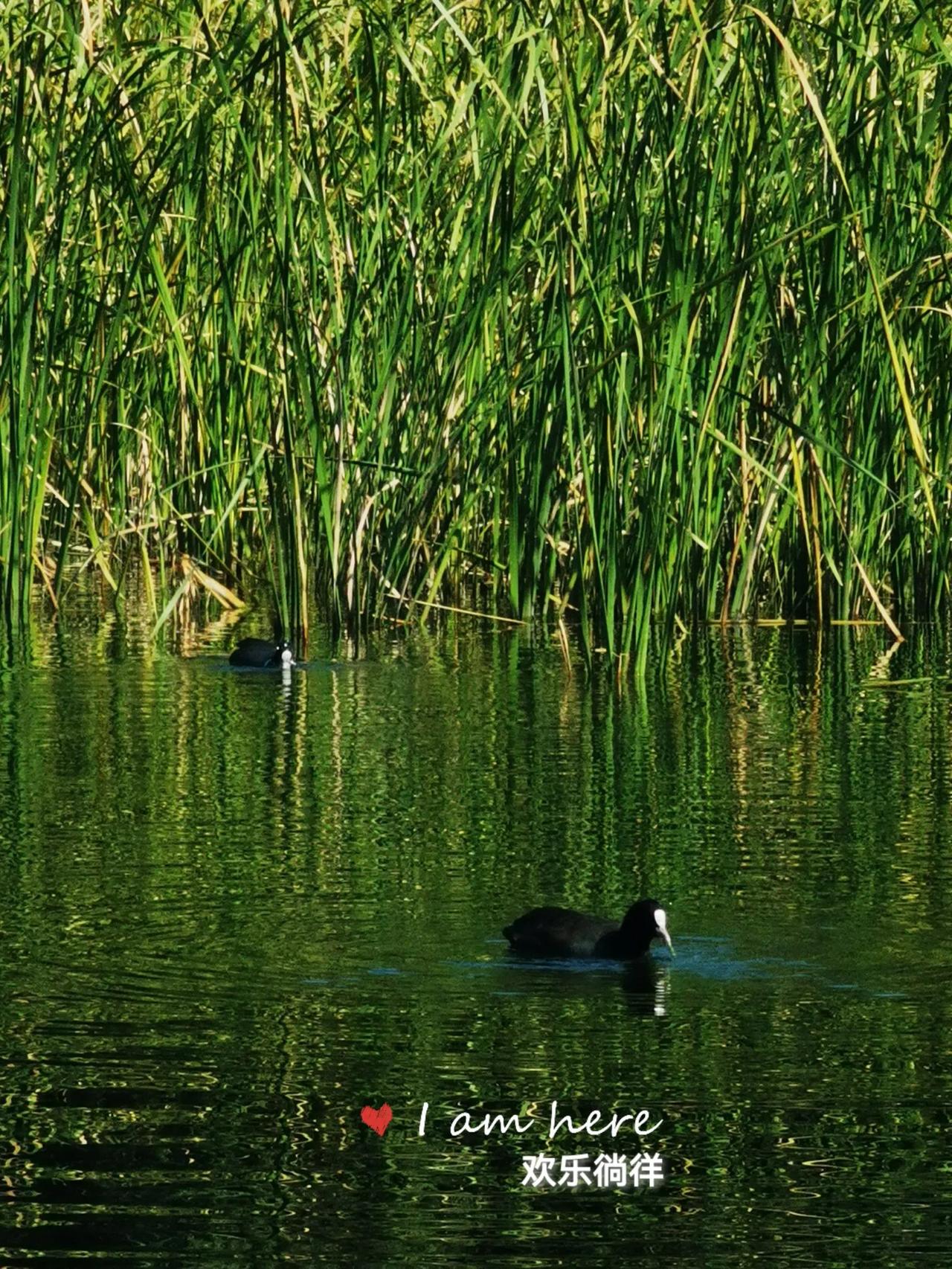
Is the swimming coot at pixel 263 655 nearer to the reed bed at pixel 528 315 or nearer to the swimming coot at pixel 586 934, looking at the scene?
the reed bed at pixel 528 315

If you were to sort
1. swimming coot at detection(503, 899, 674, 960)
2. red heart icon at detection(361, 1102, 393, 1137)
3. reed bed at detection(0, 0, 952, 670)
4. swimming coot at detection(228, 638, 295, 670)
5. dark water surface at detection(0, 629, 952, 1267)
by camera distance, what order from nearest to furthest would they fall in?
dark water surface at detection(0, 629, 952, 1267) → red heart icon at detection(361, 1102, 393, 1137) → swimming coot at detection(503, 899, 674, 960) → reed bed at detection(0, 0, 952, 670) → swimming coot at detection(228, 638, 295, 670)

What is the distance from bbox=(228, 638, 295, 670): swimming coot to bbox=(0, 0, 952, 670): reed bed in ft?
1.92

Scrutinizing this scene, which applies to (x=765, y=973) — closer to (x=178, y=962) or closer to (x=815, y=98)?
(x=178, y=962)

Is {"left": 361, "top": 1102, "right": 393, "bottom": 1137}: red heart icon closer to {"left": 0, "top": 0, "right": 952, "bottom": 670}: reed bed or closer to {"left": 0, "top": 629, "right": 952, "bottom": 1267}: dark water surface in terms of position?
{"left": 0, "top": 629, "right": 952, "bottom": 1267}: dark water surface

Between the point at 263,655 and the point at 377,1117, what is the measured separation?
493 cm

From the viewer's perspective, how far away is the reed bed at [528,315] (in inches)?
334

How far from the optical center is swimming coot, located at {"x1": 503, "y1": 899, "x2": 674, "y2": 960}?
5.20 meters

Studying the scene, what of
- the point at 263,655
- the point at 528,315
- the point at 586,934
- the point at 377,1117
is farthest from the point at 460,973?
the point at 528,315

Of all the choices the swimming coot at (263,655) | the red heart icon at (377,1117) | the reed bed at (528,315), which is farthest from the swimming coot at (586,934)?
the swimming coot at (263,655)

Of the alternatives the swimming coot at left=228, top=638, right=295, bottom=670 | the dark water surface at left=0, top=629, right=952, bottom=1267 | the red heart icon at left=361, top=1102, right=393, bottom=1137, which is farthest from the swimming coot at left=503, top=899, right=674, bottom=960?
the swimming coot at left=228, top=638, right=295, bottom=670

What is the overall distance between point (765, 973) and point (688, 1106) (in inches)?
36.6

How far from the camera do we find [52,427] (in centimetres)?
1016

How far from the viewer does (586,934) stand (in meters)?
5.28

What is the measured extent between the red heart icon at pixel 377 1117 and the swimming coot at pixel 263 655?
486 centimetres
